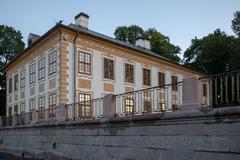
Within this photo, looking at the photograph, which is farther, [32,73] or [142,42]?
[142,42]

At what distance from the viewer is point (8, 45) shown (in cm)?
4653

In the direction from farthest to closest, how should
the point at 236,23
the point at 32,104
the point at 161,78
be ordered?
the point at 236,23 < the point at 161,78 < the point at 32,104

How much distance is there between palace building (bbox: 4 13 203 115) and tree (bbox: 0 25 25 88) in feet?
49.0

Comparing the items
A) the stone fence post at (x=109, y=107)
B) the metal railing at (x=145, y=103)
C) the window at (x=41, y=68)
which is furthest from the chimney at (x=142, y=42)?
the stone fence post at (x=109, y=107)

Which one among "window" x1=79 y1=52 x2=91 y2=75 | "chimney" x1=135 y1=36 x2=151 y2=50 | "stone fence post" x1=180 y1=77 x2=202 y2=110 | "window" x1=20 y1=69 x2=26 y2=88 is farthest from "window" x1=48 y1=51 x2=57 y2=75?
"stone fence post" x1=180 y1=77 x2=202 y2=110

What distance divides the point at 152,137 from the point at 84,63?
46.3 feet

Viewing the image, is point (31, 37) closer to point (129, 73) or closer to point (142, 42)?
point (129, 73)

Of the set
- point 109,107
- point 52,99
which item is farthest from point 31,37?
point 109,107

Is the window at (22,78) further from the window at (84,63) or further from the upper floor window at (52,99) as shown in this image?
the window at (84,63)

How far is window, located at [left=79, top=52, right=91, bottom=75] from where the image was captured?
78.9ft

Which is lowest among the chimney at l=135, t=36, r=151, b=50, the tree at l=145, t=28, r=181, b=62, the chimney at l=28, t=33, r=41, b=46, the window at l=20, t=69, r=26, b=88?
the window at l=20, t=69, r=26, b=88

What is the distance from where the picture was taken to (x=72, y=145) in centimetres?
1539

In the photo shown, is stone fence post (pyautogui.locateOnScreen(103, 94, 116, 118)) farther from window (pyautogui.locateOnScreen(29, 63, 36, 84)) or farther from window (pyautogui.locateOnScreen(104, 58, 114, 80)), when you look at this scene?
window (pyautogui.locateOnScreen(29, 63, 36, 84))

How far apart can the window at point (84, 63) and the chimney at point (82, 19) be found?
17.3 ft
